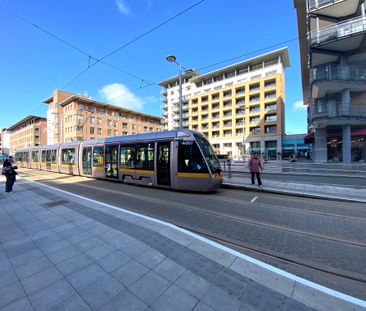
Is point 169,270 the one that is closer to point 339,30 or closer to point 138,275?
point 138,275

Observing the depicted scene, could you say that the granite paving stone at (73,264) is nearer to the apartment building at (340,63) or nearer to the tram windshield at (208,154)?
the tram windshield at (208,154)

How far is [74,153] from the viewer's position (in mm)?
15281

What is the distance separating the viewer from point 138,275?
2713 mm

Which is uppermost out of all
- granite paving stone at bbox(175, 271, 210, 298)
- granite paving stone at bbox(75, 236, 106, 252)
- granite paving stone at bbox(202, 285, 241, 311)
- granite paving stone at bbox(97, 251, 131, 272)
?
granite paving stone at bbox(75, 236, 106, 252)

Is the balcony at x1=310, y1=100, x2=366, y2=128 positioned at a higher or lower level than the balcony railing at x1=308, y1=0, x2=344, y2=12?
lower

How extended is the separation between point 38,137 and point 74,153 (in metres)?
74.6

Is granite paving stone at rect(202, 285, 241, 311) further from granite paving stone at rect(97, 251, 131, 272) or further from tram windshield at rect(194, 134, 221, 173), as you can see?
tram windshield at rect(194, 134, 221, 173)

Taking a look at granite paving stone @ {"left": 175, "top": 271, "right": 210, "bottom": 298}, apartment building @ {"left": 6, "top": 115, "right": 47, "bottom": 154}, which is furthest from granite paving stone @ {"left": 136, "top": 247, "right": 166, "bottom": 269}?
apartment building @ {"left": 6, "top": 115, "right": 47, "bottom": 154}

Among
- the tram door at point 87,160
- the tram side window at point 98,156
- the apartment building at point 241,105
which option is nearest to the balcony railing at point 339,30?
the tram side window at point 98,156

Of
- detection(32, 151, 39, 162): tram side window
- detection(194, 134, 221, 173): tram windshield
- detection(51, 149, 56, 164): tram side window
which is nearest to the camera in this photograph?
detection(194, 134, 221, 173): tram windshield

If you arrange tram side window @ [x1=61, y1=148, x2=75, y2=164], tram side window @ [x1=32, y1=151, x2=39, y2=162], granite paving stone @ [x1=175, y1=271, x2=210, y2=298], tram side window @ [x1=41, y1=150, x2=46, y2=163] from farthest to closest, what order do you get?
tram side window @ [x1=32, y1=151, x2=39, y2=162], tram side window @ [x1=41, y1=150, x2=46, y2=163], tram side window @ [x1=61, y1=148, x2=75, y2=164], granite paving stone @ [x1=175, y1=271, x2=210, y2=298]

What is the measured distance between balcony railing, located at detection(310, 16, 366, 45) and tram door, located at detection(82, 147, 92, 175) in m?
22.2

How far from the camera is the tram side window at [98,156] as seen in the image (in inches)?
490

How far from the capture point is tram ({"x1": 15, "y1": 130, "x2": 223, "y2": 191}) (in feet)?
27.3
